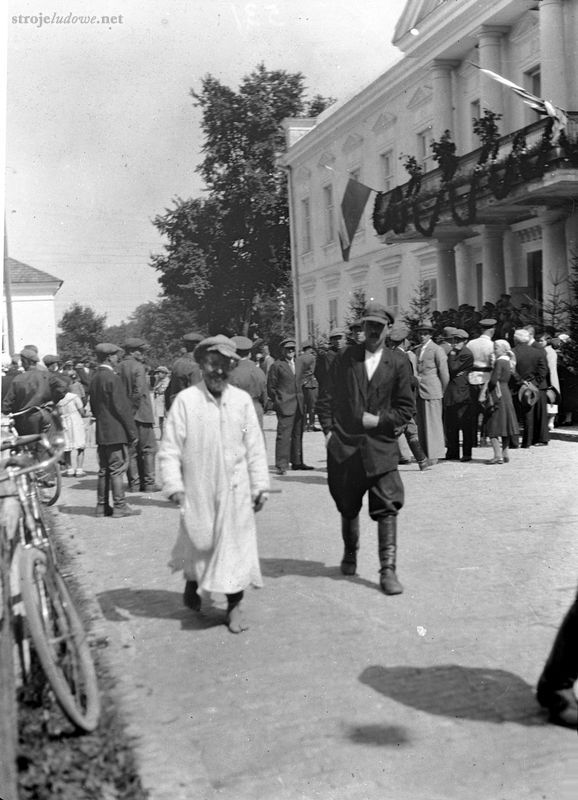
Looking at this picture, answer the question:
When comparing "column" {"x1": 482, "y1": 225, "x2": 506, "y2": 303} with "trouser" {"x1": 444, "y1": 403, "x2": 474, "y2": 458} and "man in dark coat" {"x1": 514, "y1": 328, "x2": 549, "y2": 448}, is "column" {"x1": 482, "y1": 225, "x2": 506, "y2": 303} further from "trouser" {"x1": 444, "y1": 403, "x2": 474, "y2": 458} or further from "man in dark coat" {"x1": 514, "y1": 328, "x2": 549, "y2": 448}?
"trouser" {"x1": 444, "y1": 403, "x2": 474, "y2": 458}

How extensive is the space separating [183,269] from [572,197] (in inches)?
484

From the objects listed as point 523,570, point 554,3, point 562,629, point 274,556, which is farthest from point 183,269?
point 554,3

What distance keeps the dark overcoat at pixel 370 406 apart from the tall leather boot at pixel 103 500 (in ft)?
12.1

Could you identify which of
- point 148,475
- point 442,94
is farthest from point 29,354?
Result: point 442,94

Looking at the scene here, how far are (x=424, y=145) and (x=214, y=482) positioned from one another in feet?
73.1

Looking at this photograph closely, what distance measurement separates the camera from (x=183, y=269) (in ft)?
27.8

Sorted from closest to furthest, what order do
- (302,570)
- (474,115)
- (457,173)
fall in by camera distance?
1. (302,570)
2. (457,173)
3. (474,115)

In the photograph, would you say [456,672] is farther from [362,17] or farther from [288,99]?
[288,99]

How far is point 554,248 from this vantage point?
19.5 meters

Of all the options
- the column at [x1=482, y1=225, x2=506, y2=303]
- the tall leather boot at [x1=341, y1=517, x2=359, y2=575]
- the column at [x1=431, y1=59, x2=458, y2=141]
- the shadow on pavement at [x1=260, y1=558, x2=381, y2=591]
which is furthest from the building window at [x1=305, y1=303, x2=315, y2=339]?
the tall leather boot at [x1=341, y1=517, x2=359, y2=575]

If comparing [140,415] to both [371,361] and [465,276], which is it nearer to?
[371,361]

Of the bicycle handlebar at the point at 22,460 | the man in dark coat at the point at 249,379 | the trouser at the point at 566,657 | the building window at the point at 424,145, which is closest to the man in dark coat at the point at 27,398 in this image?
the man in dark coat at the point at 249,379

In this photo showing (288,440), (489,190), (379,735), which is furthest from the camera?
(489,190)

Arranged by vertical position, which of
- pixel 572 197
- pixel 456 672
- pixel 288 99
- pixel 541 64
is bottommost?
pixel 456 672
